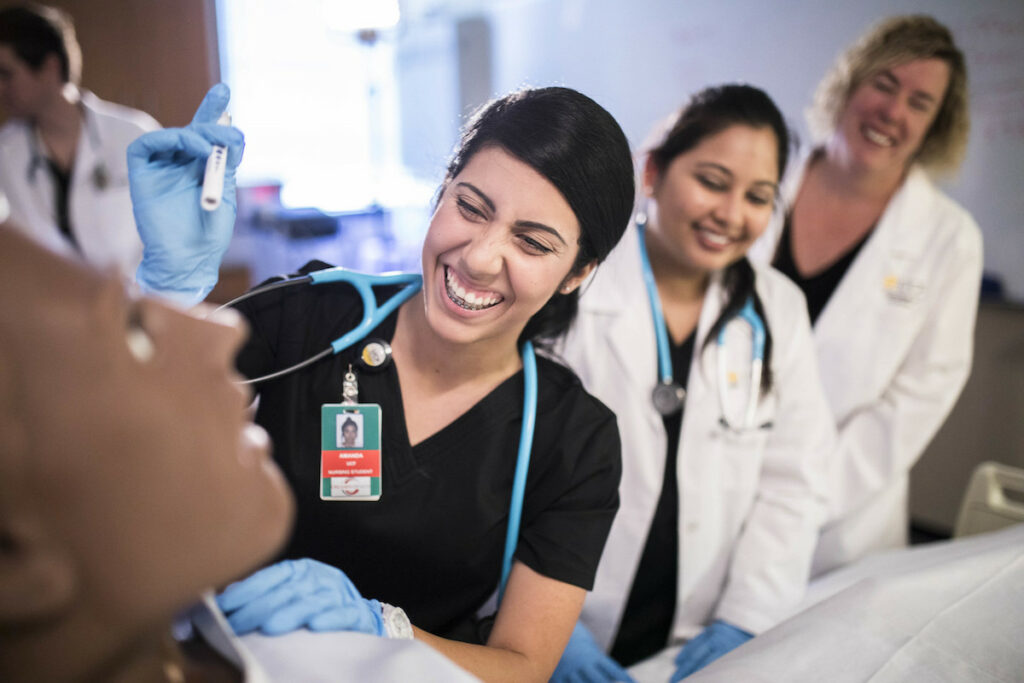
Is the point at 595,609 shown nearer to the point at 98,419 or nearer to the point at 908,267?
the point at 98,419

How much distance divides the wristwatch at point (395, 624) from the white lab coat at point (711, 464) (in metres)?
0.58

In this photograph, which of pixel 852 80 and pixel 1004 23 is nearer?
pixel 852 80

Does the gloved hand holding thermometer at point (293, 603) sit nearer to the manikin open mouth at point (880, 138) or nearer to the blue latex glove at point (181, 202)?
the blue latex glove at point (181, 202)

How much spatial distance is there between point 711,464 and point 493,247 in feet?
2.31

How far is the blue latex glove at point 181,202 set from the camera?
915 mm

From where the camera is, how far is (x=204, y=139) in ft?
3.01

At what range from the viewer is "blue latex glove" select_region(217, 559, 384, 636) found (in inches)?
27.5

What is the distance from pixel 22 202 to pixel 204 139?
1.82 meters

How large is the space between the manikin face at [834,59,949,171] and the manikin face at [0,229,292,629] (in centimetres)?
185

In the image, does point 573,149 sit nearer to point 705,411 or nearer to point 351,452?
point 351,452

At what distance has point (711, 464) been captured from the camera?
1394mm

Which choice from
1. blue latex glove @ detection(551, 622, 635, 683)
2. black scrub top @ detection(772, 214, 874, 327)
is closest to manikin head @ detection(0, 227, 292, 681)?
blue latex glove @ detection(551, 622, 635, 683)

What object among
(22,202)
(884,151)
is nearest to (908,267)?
(884,151)

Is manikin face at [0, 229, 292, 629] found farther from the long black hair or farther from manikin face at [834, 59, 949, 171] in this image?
manikin face at [834, 59, 949, 171]
